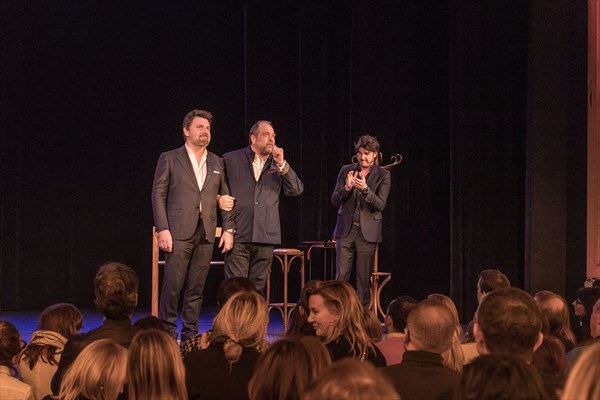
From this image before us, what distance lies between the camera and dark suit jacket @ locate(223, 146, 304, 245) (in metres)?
5.85

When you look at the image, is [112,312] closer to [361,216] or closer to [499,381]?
[499,381]

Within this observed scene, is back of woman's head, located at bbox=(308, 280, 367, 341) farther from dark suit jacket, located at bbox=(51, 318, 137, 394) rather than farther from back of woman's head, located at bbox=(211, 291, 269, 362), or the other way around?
dark suit jacket, located at bbox=(51, 318, 137, 394)

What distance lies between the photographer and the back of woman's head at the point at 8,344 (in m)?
3.27

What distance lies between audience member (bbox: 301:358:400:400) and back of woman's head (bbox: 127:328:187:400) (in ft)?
2.80

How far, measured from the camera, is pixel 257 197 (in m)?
5.93

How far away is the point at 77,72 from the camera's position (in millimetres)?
8609

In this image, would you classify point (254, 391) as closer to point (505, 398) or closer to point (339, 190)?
point (505, 398)

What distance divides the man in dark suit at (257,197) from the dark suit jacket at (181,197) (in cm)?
22

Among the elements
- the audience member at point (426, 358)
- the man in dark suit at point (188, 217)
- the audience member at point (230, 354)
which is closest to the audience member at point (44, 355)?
the audience member at point (230, 354)

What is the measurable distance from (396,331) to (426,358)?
3.26 feet

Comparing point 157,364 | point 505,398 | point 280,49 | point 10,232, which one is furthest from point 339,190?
point 505,398

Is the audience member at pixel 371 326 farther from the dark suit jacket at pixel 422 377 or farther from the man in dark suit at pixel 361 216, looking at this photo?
the man in dark suit at pixel 361 216

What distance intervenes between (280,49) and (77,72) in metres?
2.07

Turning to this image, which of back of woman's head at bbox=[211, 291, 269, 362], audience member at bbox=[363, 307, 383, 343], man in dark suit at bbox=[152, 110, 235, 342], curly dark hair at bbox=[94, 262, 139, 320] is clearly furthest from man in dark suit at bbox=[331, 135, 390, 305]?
back of woman's head at bbox=[211, 291, 269, 362]
